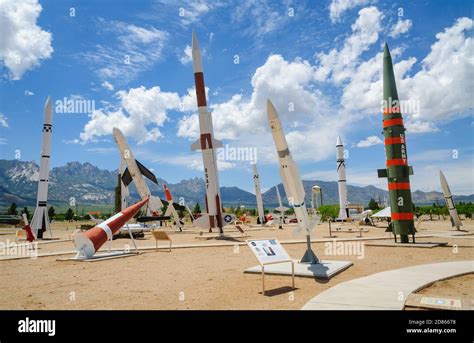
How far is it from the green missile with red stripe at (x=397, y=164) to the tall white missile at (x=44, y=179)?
81.1 feet

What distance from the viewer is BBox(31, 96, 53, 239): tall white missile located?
90.2 feet

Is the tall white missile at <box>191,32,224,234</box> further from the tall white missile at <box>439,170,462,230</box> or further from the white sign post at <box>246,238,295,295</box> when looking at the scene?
the tall white missile at <box>439,170,462,230</box>

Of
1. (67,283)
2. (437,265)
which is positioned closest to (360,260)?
(437,265)

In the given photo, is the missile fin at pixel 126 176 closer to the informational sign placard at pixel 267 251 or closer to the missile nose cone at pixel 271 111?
the missile nose cone at pixel 271 111

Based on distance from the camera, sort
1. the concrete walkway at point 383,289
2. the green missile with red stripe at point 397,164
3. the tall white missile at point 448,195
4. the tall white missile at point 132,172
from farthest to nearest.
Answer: the tall white missile at point 132,172 → the tall white missile at point 448,195 → the green missile with red stripe at point 397,164 → the concrete walkway at point 383,289

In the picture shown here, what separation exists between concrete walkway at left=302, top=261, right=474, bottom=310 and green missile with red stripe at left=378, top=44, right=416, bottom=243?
6306mm

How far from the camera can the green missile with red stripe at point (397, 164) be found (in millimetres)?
16609

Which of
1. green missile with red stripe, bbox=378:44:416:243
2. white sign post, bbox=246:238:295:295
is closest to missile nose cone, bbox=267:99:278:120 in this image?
white sign post, bbox=246:238:295:295

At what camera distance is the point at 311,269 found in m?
10.4

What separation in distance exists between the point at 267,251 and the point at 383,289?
2771 mm

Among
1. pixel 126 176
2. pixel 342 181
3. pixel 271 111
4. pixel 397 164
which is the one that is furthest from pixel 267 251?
pixel 342 181

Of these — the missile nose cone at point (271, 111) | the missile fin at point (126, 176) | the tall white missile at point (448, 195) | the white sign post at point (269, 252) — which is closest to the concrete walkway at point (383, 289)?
the white sign post at point (269, 252)

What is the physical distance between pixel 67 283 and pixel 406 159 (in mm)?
15021
